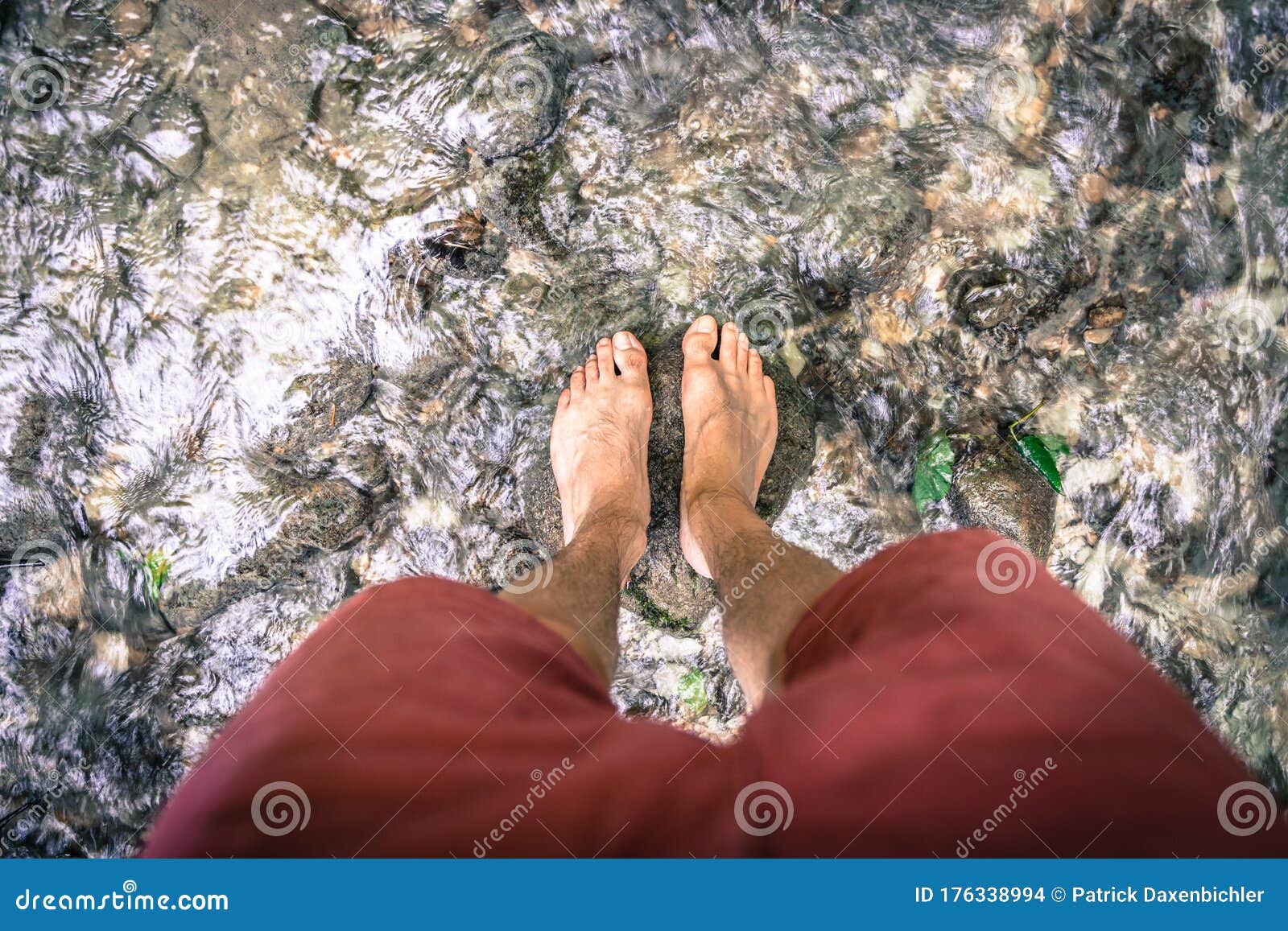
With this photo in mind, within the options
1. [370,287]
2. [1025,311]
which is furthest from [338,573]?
[1025,311]

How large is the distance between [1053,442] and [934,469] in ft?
1.22

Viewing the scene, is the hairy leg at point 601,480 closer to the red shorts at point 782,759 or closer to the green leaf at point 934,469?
the red shorts at point 782,759

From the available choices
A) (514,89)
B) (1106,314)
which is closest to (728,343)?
(514,89)

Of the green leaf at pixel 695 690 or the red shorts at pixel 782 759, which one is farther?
the green leaf at pixel 695 690

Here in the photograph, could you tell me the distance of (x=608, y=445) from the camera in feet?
7.79

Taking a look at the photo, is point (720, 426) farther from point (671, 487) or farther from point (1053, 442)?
point (1053, 442)

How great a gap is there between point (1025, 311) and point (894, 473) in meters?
0.64

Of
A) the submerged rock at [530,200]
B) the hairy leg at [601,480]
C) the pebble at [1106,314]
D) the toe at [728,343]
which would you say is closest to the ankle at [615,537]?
the hairy leg at [601,480]

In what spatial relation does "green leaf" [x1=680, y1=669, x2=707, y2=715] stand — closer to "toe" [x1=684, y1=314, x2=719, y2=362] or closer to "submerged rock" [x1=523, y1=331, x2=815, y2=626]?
"submerged rock" [x1=523, y1=331, x2=815, y2=626]

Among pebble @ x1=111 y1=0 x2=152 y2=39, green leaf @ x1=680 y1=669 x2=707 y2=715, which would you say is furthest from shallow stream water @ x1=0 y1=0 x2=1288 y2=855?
green leaf @ x1=680 y1=669 x2=707 y2=715

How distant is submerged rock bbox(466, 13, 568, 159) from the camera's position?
210 centimetres

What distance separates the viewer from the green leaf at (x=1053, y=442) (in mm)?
2270

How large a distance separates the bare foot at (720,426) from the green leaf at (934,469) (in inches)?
19.3

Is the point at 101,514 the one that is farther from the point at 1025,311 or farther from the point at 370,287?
the point at 1025,311
